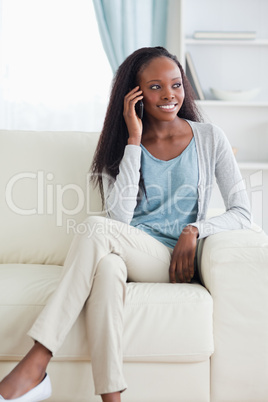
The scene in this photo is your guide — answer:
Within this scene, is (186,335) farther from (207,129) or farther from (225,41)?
(225,41)

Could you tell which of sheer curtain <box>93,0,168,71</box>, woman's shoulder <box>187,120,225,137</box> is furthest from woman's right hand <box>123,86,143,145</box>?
sheer curtain <box>93,0,168,71</box>

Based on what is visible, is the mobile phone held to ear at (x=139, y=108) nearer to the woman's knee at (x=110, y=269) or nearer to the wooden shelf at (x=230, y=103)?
the woman's knee at (x=110, y=269)

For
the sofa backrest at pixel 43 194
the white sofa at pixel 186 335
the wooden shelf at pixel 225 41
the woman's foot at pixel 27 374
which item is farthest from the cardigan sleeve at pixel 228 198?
the wooden shelf at pixel 225 41

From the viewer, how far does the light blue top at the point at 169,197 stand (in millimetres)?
1980

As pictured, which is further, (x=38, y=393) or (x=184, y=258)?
(x=184, y=258)

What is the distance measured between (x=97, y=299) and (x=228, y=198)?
26.5 inches

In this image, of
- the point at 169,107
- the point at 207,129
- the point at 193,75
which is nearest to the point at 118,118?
the point at 169,107

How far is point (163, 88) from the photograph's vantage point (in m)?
2.01

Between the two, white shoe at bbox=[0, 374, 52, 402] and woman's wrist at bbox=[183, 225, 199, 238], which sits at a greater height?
woman's wrist at bbox=[183, 225, 199, 238]

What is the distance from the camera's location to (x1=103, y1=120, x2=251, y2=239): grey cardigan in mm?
1958

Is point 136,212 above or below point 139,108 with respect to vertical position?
below

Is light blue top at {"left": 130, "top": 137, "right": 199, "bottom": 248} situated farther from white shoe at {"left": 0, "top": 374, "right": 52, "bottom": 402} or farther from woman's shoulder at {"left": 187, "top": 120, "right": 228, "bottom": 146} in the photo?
white shoe at {"left": 0, "top": 374, "right": 52, "bottom": 402}

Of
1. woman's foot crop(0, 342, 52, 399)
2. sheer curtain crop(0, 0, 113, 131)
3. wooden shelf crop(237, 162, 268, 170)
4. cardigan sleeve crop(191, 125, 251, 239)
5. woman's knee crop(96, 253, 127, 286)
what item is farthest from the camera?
sheer curtain crop(0, 0, 113, 131)

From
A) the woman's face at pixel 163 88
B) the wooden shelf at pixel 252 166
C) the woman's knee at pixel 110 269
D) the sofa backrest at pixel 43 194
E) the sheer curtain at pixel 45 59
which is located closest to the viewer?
the woman's knee at pixel 110 269
